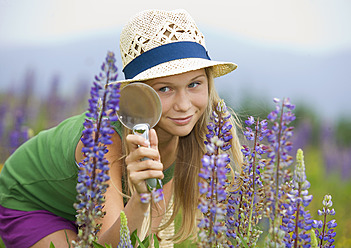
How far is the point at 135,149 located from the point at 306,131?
4.99 metres

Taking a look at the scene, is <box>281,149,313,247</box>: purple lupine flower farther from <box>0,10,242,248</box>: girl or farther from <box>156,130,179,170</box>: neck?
<box>156,130,179,170</box>: neck

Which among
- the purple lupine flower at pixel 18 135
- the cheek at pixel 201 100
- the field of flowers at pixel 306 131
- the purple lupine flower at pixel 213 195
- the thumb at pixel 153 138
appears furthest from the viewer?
the field of flowers at pixel 306 131

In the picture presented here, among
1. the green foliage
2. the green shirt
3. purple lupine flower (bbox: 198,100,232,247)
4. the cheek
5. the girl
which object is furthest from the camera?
the green foliage

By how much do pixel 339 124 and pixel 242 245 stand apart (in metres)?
5.85

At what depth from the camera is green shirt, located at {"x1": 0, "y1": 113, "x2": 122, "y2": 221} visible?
9.73ft

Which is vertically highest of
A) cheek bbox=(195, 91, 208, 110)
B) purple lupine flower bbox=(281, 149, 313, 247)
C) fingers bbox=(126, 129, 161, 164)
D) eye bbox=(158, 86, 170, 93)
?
eye bbox=(158, 86, 170, 93)

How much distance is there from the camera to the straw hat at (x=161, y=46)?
2448 millimetres

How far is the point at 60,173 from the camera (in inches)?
117

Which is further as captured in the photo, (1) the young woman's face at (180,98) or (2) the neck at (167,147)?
(2) the neck at (167,147)

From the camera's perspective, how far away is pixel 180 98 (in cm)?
249

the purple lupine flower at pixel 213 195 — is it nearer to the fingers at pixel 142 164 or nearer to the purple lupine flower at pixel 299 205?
the purple lupine flower at pixel 299 205

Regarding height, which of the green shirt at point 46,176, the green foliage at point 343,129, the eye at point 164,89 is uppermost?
the eye at point 164,89

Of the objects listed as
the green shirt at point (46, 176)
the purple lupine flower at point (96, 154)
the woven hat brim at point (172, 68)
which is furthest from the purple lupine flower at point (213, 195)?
the green shirt at point (46, 176)

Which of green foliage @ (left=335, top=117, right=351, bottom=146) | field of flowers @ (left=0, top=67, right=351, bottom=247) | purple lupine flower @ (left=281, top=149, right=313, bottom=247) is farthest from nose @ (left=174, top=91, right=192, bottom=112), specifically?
green foliage @ (left=335, top=117, right=351, bottom=146)
